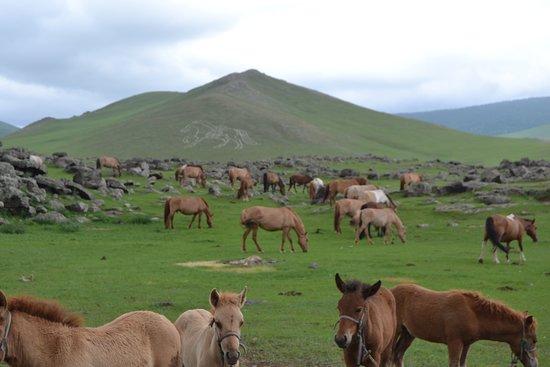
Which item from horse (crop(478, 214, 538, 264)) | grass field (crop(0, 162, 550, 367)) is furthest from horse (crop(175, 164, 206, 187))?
horse (crop(478, 214, 538, 264))

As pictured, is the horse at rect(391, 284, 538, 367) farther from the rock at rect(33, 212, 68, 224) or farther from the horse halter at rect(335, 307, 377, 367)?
the rock at rect(33, 212, 68, 224)

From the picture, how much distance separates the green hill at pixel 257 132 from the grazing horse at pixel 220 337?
9200 centimetres

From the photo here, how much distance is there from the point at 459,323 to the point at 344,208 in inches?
928

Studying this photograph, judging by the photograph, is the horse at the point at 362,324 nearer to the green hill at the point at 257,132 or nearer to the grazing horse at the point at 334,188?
the grazing horse at the point at 334,188

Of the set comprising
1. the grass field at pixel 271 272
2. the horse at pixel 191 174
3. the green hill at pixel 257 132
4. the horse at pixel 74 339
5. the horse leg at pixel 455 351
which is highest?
the green hill at pixel 257 132

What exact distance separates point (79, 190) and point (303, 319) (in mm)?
23664

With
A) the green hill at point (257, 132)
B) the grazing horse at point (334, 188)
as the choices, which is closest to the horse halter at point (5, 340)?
the grazing horse at point (334, 188)

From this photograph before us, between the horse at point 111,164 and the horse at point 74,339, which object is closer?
the horse at point 74,339

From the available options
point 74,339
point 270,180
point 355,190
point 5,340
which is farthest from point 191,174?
point 5,340

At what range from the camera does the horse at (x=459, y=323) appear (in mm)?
10766

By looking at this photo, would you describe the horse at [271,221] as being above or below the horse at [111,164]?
below

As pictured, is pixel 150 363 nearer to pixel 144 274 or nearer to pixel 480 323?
pixel 480 323

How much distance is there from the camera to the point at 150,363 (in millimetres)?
8406

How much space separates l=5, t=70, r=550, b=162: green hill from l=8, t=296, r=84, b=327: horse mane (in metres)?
93.4
